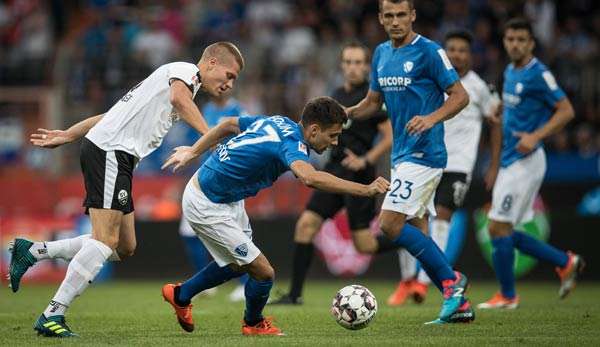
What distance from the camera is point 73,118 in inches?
772

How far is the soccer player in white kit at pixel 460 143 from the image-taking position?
11.0 meters

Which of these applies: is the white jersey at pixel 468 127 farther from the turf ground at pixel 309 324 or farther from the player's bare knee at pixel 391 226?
the player's bare knee at pixel 391 226

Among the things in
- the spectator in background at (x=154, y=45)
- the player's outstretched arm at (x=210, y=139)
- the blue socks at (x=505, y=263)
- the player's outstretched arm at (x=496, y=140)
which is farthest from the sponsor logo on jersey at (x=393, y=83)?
the spectator in background at (x=154, y=45)

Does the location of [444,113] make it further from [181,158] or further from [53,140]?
[53,140]

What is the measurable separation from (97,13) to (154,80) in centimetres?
1506

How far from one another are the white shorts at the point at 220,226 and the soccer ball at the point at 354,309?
28.7 inches

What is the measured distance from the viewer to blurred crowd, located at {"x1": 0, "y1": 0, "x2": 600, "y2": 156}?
1825 cm

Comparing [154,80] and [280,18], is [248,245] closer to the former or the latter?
[154,80]

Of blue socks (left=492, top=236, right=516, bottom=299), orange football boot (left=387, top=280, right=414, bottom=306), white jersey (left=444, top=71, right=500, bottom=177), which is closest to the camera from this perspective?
blue socks (left=492, top=236, right=516, bottom=299)

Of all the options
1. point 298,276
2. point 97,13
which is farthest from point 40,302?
point 97,13

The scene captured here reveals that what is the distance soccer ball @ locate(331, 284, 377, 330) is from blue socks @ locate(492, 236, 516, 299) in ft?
9.66

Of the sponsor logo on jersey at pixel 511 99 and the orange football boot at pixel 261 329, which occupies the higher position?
the sponsor logo on jersey at pixel 511 99

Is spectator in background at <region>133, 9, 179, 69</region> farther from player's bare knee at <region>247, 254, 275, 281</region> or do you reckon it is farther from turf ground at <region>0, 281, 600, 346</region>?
player's bare knee at <region>247, 254, 275, 281</region>

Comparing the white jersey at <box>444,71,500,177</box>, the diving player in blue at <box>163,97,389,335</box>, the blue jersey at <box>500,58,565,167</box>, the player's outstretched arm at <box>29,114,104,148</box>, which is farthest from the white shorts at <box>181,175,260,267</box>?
the blue jersey at <box>500,58,565,167</box>
